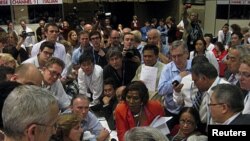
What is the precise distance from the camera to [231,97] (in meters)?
2.38

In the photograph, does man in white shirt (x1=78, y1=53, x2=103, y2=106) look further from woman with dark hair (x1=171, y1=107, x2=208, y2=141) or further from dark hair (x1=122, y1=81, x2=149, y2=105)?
woman with dark hair (x1=171, y1=107, x2=208, y2=141)

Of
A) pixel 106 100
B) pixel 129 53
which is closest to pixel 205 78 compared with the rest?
pixel 106 100

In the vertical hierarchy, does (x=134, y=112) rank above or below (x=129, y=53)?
below

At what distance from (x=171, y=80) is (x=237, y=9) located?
11.3 metres

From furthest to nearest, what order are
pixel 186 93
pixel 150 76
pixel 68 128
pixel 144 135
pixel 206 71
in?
pixel 150 76
pixel 186 93
pixel 206 71
pixel 68 128
pixel 144 135

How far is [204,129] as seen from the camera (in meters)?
3.08

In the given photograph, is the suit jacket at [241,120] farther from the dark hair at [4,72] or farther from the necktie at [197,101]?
the dark hair at [4,72]

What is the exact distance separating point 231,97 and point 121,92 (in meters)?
1.53

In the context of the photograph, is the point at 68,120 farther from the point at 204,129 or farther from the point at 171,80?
the point at 171,80

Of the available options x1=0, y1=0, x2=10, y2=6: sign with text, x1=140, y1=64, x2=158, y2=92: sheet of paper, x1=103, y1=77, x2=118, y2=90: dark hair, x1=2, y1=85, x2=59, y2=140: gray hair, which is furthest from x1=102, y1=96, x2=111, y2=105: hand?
x1=0, y1=0, x2=10, y2=6: sign with text

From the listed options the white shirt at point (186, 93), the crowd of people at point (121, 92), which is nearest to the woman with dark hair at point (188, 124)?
the crowd of people at point (121, 92)

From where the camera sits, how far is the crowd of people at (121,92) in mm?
1446

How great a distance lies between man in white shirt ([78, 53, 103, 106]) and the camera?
4371 millimetres

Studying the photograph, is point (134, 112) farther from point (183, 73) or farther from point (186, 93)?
point (183, 73)
